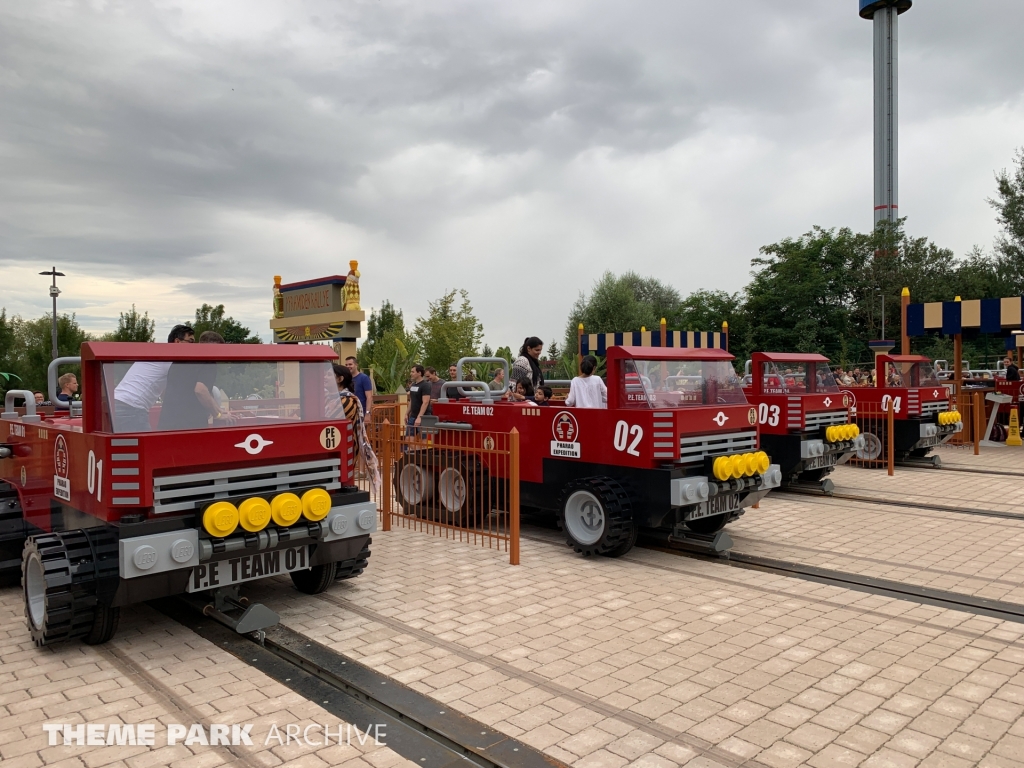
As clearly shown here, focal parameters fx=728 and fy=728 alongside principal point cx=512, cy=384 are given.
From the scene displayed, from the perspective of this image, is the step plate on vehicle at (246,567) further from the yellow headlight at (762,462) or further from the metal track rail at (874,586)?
the yellow headlight at (762,462)

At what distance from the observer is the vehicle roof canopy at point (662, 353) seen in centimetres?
727

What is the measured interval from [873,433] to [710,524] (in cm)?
745

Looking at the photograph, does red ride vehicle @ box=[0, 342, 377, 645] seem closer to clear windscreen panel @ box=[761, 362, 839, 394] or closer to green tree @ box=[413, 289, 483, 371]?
clear windscreen panel @ box=[761, 362, 839, 394]

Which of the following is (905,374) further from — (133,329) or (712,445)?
(133,329)

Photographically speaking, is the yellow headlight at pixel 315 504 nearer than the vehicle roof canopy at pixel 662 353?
Yes

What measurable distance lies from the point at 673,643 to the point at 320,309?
23723 mm

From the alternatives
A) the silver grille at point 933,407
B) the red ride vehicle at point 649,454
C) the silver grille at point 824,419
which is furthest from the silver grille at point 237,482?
the silver grille at point 933,407

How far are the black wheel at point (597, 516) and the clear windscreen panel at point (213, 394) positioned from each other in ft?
9.05

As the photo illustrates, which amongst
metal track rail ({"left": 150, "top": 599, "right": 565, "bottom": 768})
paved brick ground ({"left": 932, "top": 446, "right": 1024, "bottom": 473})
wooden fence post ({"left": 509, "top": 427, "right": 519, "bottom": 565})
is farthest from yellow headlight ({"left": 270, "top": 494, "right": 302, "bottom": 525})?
paved brick ground ({"left": 932, "top": 446, "right": 1024, "bottom": 473})

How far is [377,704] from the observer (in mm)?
4191

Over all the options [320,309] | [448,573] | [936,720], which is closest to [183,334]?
[448,573]

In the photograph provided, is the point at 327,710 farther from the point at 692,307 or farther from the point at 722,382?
the point at 692,307

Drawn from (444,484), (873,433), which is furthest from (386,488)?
(873,433)

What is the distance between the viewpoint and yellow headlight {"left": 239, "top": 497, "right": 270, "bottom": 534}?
192 inches
